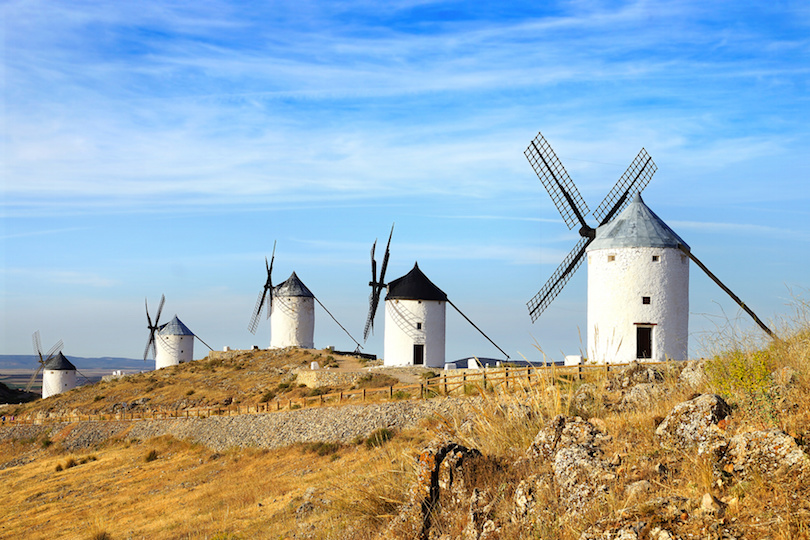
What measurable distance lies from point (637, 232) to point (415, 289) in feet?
49.1

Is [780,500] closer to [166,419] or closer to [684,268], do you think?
[684,268]

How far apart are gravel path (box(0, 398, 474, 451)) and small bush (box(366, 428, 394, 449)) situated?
57cm

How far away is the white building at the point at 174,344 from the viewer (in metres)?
62.2

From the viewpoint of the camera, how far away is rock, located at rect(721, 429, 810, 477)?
4848 mm

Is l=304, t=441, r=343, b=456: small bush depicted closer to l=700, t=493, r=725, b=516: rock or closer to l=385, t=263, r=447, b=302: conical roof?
l=385, t=263, r=447, b=302: conical roof

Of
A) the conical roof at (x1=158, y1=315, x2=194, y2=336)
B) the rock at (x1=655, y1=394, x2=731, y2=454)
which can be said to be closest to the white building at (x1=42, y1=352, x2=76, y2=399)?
the conical roof at (x1=158, y1=315, x2=194, y2=336)

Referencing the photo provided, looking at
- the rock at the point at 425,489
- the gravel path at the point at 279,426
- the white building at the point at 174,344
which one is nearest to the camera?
the rock at the point at 425,489

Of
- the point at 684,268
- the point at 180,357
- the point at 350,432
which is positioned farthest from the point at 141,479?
the point at 180,357

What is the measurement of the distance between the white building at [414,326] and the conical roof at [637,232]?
13.0m

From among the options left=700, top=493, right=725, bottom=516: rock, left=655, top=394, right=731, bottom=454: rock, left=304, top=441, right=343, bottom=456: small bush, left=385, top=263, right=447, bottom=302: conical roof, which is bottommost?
left=304, top=441, right=343, bottom=456: small bush

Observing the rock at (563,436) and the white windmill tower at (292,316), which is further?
the white windmill tower at (292,316)

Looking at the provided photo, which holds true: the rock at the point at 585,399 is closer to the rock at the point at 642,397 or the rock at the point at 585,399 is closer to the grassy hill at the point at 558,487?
the grassy hill at the point at 558,487

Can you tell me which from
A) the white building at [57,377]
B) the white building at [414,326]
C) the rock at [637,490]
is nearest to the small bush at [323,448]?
the white building at [414,326]

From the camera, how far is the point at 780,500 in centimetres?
461
